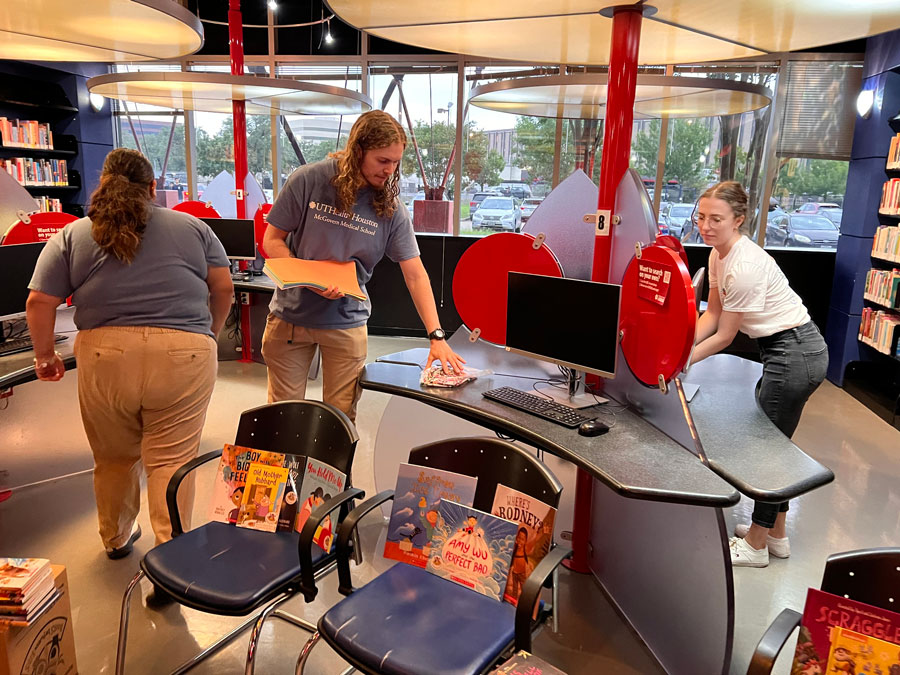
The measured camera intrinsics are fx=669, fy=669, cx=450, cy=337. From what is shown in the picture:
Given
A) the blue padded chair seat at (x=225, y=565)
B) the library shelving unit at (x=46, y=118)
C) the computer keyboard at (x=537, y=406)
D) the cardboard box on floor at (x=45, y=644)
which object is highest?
the library shelving unit at (x=46, y=118)

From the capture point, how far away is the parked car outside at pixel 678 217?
7.18m

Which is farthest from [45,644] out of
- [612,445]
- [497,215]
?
[497,215]

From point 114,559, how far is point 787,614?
2528 mm

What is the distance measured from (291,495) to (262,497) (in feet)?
0.33

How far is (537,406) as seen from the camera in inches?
93.1

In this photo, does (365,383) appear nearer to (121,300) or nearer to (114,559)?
(121,300)

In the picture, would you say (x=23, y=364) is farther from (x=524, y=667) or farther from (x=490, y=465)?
(x=524, y=667)

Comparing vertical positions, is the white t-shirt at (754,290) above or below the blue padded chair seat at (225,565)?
above

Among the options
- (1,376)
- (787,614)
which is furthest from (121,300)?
(787,614)

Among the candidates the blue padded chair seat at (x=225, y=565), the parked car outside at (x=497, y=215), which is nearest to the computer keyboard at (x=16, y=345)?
the blue padded chair seat at (x=225, y=565)

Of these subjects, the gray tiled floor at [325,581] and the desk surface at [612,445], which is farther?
the gray tiled floor at [325,581]

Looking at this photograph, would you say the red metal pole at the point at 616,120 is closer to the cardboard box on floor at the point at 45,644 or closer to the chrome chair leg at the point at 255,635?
the chrome chair leg at the point at 255,635

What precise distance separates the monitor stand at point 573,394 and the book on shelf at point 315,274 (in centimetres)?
83

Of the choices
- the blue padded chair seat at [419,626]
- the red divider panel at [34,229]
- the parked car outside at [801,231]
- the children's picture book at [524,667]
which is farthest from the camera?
the parked car outside at [801,231]
